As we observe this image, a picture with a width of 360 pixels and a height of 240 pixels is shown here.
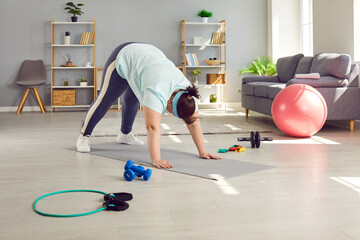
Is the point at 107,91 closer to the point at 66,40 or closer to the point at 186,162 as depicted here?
the point at 186,162

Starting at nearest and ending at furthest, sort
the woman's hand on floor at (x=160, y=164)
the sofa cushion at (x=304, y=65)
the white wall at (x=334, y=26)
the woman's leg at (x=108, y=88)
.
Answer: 1. the woman's hand on floor at (x=160, y=164)
2. the woman's leg at (x=108, y=88)
3. the white wall at (x=334, y=26)
4. the sofa cushion at (x=304, y=65)

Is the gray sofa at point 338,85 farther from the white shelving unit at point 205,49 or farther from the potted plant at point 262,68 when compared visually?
the white shelving unit at point 205,49

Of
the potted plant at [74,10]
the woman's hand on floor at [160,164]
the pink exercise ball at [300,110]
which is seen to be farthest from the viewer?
the potted plant at [74,10]

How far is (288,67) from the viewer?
20.1ft

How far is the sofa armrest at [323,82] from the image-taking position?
15.2 ft

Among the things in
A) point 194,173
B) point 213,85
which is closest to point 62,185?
point 194,173

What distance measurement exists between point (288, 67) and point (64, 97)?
145 inches

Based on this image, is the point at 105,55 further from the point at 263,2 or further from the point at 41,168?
the point at 41,168

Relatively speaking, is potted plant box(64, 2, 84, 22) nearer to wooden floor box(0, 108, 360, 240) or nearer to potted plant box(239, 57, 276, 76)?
potted plant box(239, 57, 276, 76)

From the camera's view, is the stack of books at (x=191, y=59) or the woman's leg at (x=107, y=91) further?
the stack of books at (x=191, y=59)

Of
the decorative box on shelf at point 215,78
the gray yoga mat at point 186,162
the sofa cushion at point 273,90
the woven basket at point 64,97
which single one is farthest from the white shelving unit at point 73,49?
the gray yoga mat at point 186,162

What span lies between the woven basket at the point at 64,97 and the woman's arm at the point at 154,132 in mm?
5043

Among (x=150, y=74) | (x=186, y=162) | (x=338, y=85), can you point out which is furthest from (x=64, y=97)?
(x=150, y=74)

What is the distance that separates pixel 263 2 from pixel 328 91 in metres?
4.03
